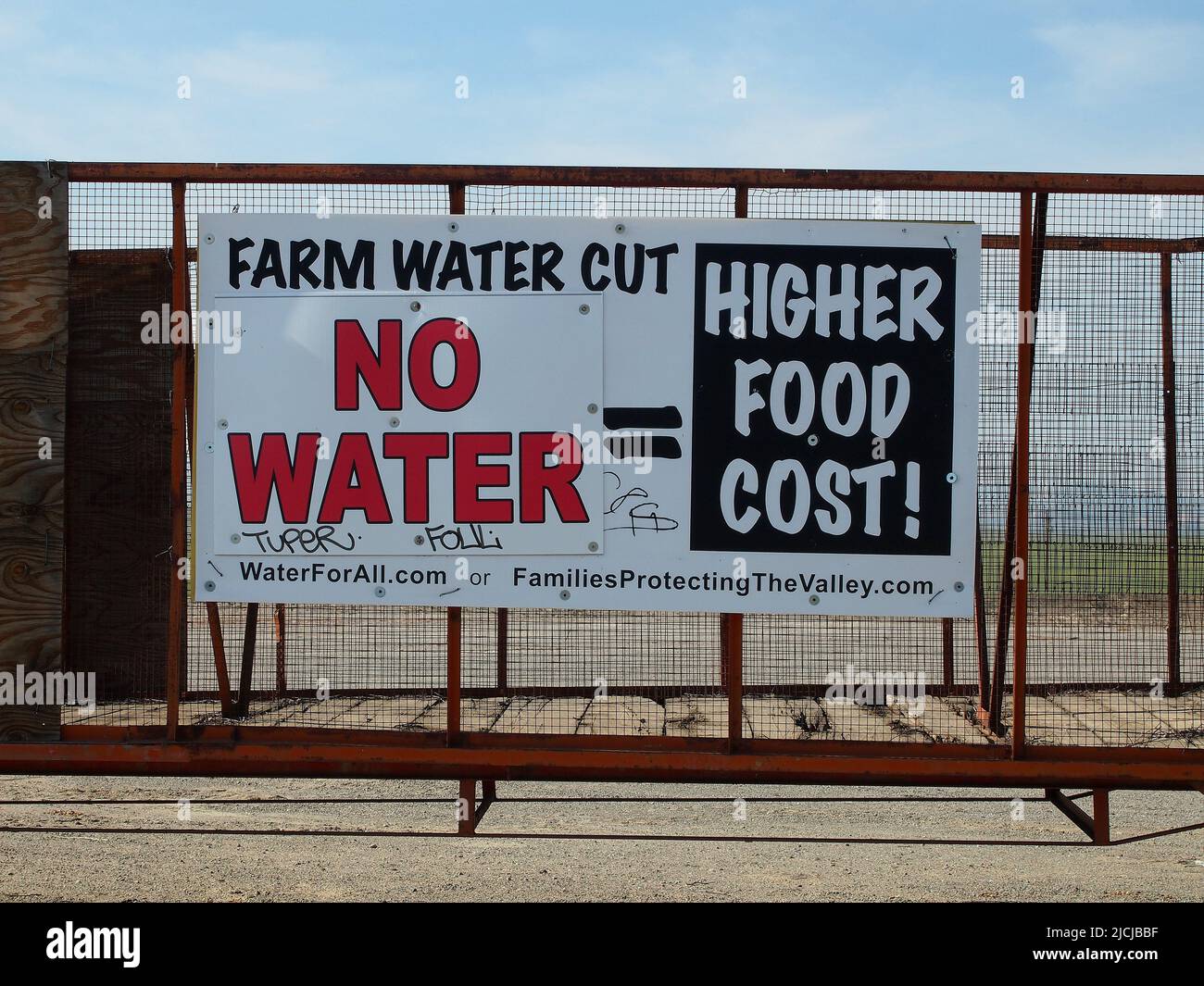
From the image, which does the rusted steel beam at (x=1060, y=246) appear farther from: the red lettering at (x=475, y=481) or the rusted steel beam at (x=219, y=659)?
the rusted steel beam at (x=219, y=659)

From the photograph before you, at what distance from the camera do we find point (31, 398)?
438cm

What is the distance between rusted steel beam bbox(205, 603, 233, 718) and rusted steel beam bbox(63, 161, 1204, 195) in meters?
1.82

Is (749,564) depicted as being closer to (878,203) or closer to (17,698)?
(878,203)

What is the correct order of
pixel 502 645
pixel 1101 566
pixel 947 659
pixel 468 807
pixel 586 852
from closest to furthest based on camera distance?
pixel 468 807
pixel 1101 566
pixel 502 645
pixel 947 659
pixel 586 852

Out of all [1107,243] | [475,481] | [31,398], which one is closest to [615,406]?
[475,481]

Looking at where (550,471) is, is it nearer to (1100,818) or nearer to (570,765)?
(570,765)

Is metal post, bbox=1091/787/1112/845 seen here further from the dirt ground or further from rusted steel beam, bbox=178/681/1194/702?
rusted steel beam, bbox=178/681/1194/702

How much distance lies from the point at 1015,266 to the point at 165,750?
4.00 m

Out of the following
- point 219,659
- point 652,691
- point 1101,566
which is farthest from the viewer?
point 652,691

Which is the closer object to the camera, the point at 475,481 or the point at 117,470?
the point at 475,481

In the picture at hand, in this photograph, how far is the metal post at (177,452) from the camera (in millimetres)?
4258

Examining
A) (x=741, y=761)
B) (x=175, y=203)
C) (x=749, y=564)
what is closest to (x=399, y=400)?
(x=175, y=203)

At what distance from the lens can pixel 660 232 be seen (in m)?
4.30

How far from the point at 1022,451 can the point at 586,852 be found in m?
3.87
